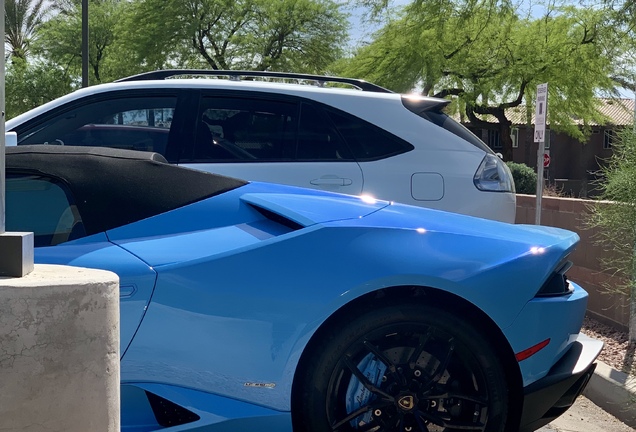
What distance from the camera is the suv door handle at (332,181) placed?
208 inches

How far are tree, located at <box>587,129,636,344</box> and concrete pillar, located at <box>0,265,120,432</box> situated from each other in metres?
4.28

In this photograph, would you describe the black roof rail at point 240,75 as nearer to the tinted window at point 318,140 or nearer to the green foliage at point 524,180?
the tinted window at point 318,140

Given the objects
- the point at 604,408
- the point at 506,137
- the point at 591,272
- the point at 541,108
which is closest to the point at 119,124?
the point at 604,408

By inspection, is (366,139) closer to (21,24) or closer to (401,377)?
(401,377)

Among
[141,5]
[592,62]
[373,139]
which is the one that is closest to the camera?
[373,139]

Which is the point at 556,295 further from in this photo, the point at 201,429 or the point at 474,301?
the point at 201,429

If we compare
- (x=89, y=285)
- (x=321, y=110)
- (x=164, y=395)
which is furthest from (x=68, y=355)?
(x=321, y=110)

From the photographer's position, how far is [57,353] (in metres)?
2.09

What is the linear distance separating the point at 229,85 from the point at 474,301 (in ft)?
10.2

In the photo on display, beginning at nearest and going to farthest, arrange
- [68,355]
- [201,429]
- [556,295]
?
[68,355] → [201,429] → [556,295]

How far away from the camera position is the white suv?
17.4ft

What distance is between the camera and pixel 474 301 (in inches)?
118

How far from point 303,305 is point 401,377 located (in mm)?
522

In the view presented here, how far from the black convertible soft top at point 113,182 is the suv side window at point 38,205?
37mm
